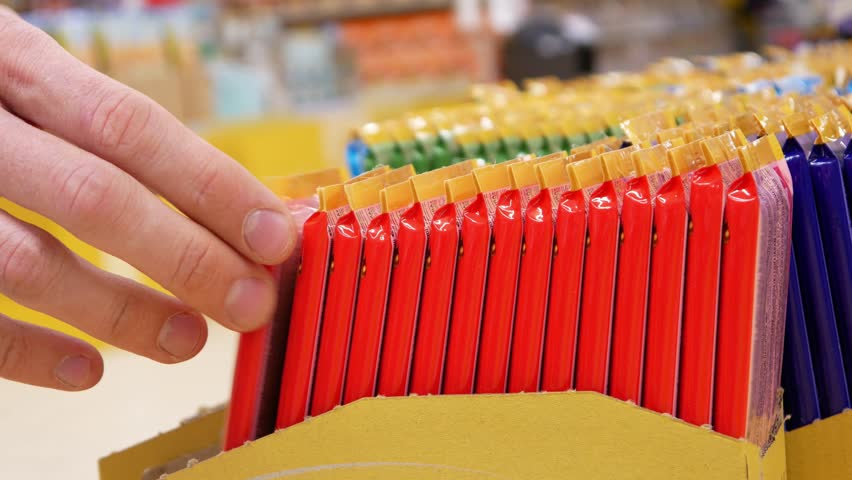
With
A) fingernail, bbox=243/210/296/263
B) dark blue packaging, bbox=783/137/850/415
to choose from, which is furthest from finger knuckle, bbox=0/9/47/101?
dark blue packaging, bbox=783/137/850/415

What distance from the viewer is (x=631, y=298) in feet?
2.74

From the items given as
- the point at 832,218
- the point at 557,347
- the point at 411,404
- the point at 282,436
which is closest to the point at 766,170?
the point at 832,218

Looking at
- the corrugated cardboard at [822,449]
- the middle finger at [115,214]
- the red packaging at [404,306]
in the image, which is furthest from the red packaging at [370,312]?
the corrugated cardboard at [822,449]

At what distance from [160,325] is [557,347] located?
0.38m

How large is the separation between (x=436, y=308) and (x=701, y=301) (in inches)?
9.5

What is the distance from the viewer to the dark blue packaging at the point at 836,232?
0.96 metres

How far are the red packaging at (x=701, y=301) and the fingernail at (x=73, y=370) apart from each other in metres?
0.60

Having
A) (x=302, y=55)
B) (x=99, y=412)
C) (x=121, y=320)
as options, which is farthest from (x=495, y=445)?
(x=302, y=55)

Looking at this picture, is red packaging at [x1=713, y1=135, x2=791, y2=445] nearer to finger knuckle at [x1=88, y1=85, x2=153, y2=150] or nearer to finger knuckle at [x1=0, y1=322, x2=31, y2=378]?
finger knuckle at [x1=88, y1=85, x2=153, y2=150]

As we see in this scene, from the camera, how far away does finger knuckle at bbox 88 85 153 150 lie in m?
0.81

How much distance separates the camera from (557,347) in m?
0.85

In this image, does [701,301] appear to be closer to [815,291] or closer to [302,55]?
[815,291]

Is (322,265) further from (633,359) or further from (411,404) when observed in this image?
(633,359)

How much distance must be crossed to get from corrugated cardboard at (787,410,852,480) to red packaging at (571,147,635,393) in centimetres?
26
